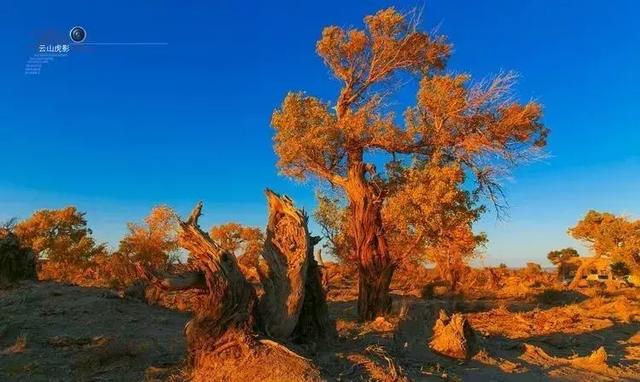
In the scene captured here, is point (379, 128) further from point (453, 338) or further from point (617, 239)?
point (617, 239)

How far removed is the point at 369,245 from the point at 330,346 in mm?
7001

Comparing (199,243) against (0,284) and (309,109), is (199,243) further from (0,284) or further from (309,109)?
(0,284)

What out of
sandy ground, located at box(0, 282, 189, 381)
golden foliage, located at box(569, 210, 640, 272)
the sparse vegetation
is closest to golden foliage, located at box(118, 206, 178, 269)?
the sparse vegetation

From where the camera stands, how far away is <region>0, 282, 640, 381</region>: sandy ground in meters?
8.77

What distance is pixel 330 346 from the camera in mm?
9531

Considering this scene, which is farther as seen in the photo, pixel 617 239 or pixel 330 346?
pixel 617 239

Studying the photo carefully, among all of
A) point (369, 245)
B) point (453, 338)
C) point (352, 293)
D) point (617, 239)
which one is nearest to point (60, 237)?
point (352, 293)

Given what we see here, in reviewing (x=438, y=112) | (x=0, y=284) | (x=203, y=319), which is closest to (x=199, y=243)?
(x=203, y=319)

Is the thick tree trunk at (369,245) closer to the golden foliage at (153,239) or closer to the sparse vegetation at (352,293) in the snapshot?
the sparse vegetation at (352,293)

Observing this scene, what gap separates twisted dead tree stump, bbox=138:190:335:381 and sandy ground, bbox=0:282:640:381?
47 centimetres

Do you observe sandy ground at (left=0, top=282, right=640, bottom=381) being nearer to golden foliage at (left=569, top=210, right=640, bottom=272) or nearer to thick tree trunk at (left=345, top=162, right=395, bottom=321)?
thick tree trunk at (left=345, top=162, right=395, bottom=321)

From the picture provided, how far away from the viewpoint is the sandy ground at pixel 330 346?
8766 millimetres

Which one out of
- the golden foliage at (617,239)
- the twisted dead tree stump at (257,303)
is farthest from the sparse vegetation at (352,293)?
the golden foliage at (617,239)

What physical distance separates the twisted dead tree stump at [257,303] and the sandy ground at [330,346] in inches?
18.6
